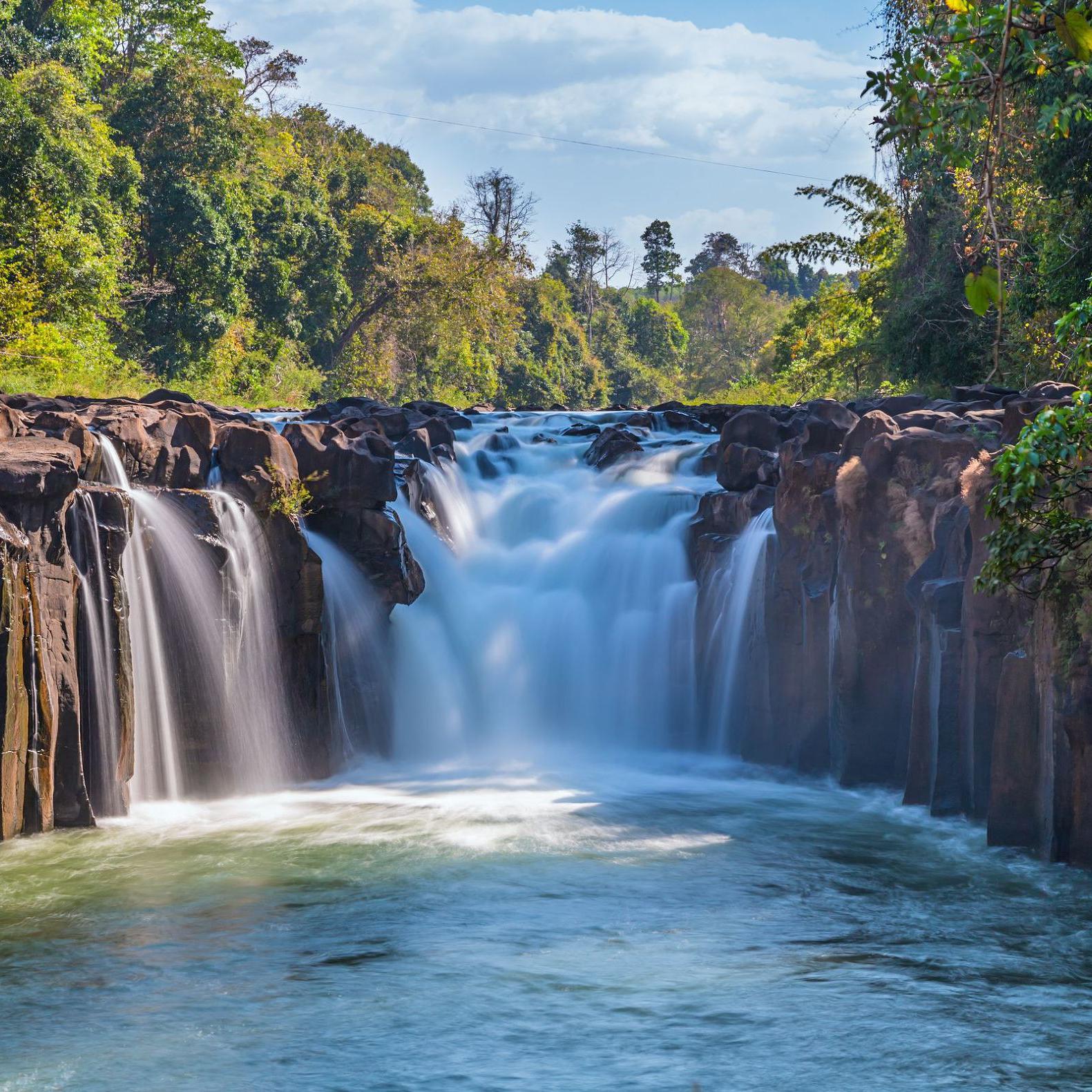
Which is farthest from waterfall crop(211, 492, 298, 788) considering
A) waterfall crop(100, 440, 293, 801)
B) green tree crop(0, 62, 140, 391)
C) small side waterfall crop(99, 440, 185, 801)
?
green tree crop(0, 62, 140, 391)

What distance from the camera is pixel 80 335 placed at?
3194 cm

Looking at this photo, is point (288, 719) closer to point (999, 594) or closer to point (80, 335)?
point (999, 594)

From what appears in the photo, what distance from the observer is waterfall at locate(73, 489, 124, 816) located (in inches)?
424

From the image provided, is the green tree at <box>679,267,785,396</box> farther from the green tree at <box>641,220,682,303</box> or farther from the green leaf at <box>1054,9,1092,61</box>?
the green leaf at <box>1054,9,1092,61</box>

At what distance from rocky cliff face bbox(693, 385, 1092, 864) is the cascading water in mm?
1053

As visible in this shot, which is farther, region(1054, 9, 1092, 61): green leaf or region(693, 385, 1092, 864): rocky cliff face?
Answer: region(693, 385, 1092, 864): rocky cliff face

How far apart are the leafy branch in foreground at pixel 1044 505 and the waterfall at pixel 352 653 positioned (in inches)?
285

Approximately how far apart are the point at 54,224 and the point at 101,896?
25360 millimetres

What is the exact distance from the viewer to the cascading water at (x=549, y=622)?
15445mm

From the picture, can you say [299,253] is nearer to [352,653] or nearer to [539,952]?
[352,653]

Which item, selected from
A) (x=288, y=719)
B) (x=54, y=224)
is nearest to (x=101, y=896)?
(x=288, y=719)

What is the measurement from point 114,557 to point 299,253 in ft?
119

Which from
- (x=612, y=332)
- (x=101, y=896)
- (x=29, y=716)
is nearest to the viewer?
(x=101, y=896)

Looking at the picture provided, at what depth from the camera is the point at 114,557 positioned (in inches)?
434
